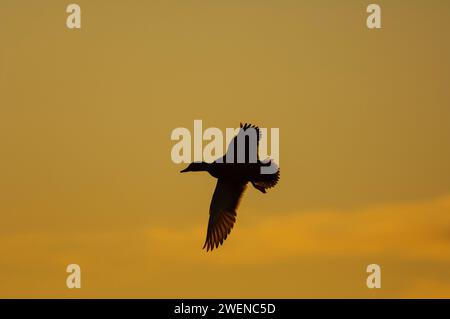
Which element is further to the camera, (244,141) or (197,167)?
(197,167)

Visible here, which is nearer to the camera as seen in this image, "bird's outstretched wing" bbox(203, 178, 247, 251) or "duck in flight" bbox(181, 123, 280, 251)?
"duck in flight" bbox(181, 123, 280, 251)

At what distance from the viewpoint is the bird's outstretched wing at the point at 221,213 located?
18.3 meters

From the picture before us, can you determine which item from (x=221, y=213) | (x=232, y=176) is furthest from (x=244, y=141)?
(x=221, y=213)

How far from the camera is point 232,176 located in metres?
17.7

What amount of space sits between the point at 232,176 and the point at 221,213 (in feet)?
3.96

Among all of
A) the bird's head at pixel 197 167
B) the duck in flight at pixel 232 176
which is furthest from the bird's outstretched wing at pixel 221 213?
the bird's head at pixel 197 167

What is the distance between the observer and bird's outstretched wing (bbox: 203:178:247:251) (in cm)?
1831

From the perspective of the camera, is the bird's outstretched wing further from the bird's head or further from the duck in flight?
the bird's head

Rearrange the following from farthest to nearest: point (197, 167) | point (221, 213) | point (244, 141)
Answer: point (221, 213)
point (197, 167)
point (244, 141)

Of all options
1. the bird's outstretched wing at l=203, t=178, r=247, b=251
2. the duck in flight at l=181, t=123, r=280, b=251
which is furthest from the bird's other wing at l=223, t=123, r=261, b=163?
the bird's outstretched wing at l=203, t=178, r=247, b=251

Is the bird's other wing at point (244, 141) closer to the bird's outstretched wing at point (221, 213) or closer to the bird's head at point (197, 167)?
the bird's head at point (197, 167)

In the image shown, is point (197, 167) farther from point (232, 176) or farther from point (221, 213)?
point (221, 213)
